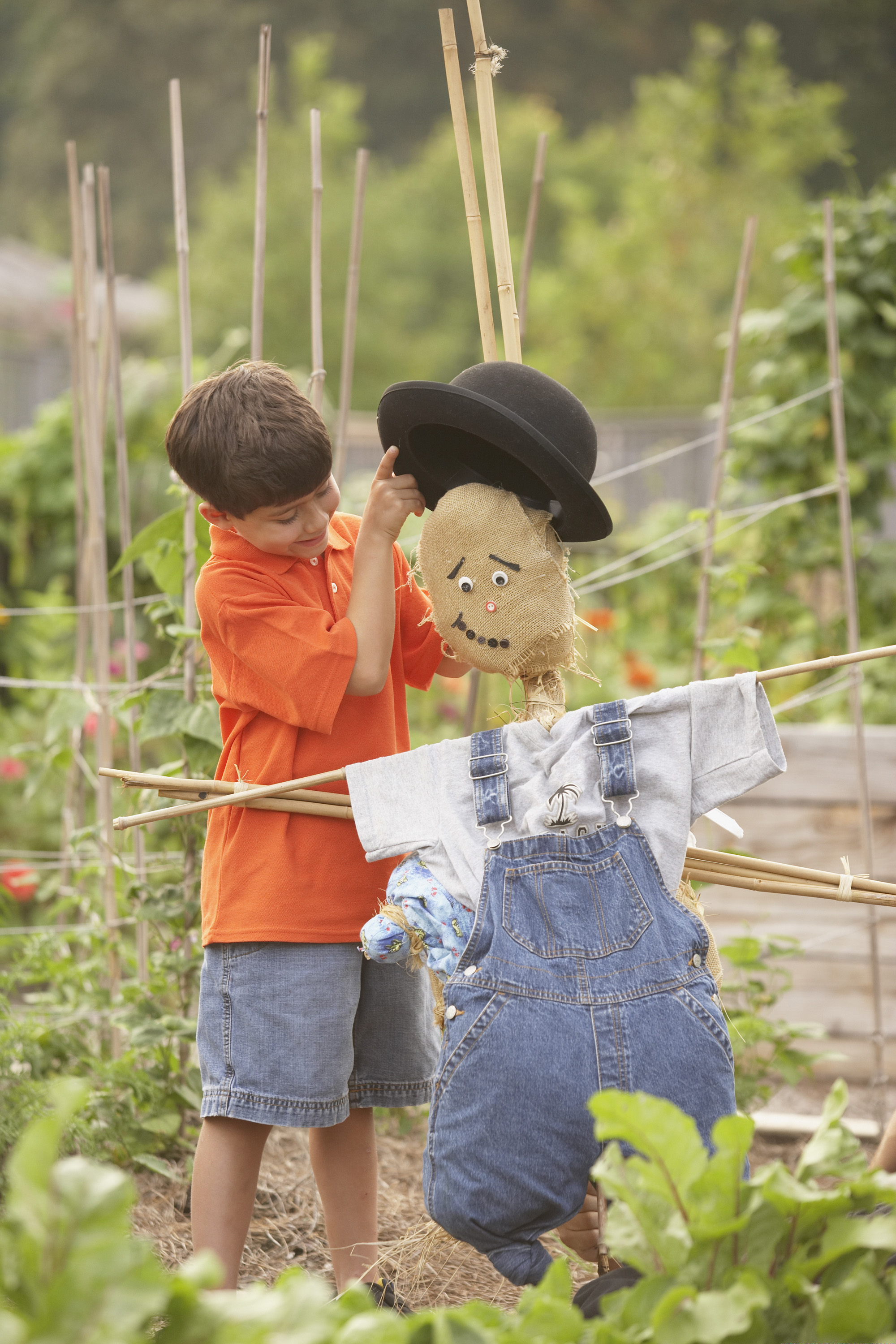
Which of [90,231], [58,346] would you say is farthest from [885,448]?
[58,346]

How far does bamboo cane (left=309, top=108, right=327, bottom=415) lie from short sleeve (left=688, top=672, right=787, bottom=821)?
40.6 inches

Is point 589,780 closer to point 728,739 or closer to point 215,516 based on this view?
point 728,739

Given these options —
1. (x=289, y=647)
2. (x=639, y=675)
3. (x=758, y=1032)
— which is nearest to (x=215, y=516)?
(x=289, y=647)

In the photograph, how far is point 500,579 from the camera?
1.61 meters

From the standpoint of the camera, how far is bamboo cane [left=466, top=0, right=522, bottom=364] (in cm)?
168

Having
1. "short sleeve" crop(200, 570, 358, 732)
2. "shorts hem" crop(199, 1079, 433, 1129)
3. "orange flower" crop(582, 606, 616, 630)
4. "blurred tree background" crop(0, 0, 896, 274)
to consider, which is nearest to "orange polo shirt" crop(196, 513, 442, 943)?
"short sleeve" crop(200, 570, 358, 732)

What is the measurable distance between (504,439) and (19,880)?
2046 mm

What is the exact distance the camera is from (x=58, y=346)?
42.6 ft

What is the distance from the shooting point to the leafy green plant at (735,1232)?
101 centimetres

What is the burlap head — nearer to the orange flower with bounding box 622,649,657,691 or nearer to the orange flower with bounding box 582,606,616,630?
the orange flower with bounding box 622,649,657,691

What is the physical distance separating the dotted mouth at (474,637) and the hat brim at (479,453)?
173mm

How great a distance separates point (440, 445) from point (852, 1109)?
7.16 feet

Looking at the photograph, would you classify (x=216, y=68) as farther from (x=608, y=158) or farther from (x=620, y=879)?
(x=620, y=879)

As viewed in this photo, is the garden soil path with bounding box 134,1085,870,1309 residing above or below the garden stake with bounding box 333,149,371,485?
below
